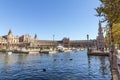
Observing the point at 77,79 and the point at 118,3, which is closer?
the point at 118,3

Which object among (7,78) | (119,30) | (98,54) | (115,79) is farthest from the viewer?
(98,54)

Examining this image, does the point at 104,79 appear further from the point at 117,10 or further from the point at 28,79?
the point at 117,10

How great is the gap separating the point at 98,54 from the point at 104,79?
51652 mm

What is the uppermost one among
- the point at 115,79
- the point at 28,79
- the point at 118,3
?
the point at 118,3

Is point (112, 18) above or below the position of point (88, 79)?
above

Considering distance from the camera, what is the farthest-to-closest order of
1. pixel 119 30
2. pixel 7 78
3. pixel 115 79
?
pixel 119 30
pixel 7 78
pixel 115 79

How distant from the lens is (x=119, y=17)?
37.7 feet

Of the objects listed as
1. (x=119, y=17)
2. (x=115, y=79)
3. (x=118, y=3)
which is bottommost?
(x=115, y=79)

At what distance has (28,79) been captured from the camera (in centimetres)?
2686

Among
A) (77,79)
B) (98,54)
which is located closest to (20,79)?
(77,79)

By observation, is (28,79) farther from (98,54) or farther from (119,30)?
(98,54)

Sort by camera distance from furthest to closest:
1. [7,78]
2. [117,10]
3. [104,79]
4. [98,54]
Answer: [98,54]
[7,78]
[104,79]
[117,10]

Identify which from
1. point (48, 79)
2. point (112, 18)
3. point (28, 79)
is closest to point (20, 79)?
point (28, 79)

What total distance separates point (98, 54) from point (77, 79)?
52.1 metres
